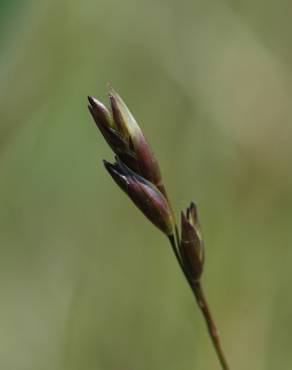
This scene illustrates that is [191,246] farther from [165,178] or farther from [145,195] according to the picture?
[165,178]

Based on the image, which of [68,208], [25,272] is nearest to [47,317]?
[25,272]

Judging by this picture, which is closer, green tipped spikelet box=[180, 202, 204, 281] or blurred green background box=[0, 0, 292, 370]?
green tipped spikelet box=[180, 202, 204, 281]

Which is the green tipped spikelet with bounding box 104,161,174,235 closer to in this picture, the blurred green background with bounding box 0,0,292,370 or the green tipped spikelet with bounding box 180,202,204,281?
the green tipped spikelet with bounding box 180,202,204,281

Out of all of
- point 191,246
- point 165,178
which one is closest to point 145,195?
point 191,246

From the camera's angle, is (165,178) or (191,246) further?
(165,178)

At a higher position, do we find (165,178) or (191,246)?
(165,178)

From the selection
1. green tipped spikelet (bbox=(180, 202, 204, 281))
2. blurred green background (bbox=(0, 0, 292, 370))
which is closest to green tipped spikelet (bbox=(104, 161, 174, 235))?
green tipped spikelet (bbox=(180, 202, 204, 281))

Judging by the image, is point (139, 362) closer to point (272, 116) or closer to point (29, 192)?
point (29, 192)

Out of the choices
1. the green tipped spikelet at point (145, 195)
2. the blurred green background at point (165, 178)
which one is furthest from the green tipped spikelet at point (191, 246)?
the blurred green background at point (165, 178)
